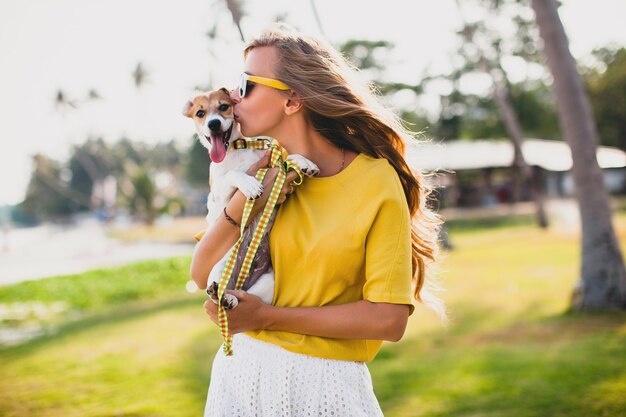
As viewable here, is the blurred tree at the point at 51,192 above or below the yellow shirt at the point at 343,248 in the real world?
above

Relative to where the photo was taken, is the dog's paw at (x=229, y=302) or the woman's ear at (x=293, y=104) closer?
the dog's paw at (x=229, y=302)

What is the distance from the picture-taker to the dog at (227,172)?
85.4 inches

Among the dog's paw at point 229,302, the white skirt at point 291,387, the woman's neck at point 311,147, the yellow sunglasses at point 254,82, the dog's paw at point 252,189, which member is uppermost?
the yellow sunglasses at point 254,82

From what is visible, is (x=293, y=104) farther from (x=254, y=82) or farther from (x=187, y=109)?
(x=187, y=109)

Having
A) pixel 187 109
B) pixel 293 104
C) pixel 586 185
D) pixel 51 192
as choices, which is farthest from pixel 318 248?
pixel 51 192

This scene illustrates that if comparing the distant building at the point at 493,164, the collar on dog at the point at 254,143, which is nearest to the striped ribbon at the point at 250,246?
the collar on dog at the point at 254,143

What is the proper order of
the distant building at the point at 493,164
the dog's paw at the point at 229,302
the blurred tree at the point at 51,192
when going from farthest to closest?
1. the blurred tree at the point at 51,192
2. the distant building at the point at 493,164
3. the dog's paw at the point at 229,302

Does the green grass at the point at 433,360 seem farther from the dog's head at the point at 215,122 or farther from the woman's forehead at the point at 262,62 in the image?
the woman's forehead at the point at 262,62

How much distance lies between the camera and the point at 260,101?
2.23m

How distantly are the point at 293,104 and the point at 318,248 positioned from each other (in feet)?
1.91

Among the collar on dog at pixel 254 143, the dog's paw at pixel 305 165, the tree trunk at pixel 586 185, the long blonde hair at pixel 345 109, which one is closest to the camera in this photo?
the dog's paw at pixel 305 165

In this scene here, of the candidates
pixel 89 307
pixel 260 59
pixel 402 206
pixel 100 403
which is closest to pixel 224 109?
pixel 260 59

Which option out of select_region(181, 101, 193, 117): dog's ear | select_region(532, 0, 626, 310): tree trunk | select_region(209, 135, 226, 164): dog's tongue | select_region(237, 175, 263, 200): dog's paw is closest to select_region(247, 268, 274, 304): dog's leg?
select_region(237, 175, 263, 200): dog's paw

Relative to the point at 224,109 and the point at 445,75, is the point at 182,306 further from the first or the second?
the point at 445,75
